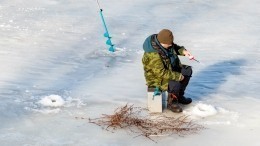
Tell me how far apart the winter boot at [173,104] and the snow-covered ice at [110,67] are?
0.17 metres

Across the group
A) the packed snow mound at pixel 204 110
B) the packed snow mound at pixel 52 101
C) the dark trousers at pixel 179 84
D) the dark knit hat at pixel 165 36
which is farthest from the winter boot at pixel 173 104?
the packed snow mound at pixel 52 101

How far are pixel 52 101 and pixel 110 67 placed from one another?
2.14 m

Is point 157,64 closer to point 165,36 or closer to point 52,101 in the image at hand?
point 165,36

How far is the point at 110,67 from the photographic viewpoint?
8938mm

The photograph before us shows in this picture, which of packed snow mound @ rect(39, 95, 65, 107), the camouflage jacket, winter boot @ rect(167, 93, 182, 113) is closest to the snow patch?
winter boot @ rect(167, 93, 182, 113)

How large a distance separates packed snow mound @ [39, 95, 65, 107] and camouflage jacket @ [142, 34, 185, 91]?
1.33 metres

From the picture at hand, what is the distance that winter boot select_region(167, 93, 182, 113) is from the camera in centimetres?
669

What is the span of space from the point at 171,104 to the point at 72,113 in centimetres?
135

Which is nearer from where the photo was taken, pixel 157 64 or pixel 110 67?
pixel 157 64

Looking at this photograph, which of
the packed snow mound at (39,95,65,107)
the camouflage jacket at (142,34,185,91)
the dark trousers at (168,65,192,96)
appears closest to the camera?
the camouflage jacket at (142,34,185,91)

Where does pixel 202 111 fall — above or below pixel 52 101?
below

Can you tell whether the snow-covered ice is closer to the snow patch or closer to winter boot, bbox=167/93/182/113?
the snow patch

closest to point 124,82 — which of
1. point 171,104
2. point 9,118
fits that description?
point 171,104

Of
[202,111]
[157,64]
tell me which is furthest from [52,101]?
[202,111]
